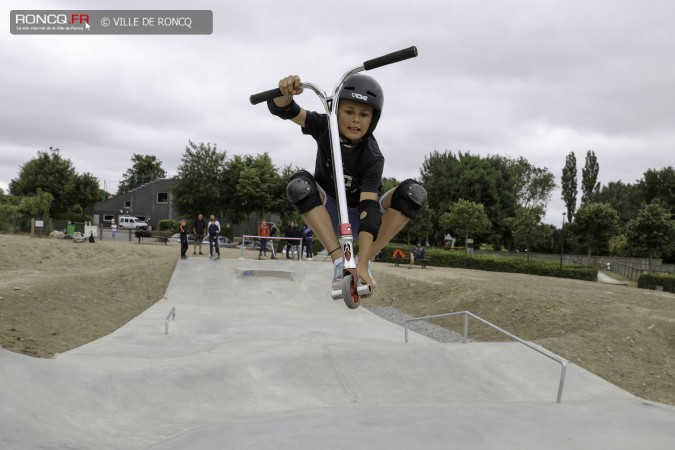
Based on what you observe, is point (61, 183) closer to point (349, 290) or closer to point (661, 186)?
point (349, 290)

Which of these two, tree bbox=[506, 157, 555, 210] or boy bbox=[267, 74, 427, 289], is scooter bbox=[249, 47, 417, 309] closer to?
boy bbox=[267, 74, 427, 289]

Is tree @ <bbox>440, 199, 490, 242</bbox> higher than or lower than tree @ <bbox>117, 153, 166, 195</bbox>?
lower

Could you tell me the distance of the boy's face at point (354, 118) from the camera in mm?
3512

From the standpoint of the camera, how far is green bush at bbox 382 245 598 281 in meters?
38.8

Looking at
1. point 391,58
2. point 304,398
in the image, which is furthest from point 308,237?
point 391,58

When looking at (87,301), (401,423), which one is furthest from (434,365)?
(87,301)

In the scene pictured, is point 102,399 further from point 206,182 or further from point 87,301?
point 206,182

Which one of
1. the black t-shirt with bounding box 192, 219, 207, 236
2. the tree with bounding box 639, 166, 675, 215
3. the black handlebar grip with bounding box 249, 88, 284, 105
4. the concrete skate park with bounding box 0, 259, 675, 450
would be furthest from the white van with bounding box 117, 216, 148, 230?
the tree with bounding box 639, 166, 675, 215

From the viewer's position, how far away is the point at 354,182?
370 centimetres

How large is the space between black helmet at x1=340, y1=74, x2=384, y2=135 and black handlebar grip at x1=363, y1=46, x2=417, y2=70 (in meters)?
0.11

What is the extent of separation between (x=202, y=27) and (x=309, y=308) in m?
18.3

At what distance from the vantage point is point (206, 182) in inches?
1959

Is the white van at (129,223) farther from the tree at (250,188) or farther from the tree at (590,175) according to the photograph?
the tree at (590,175)

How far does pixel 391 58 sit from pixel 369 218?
1.12 meters
